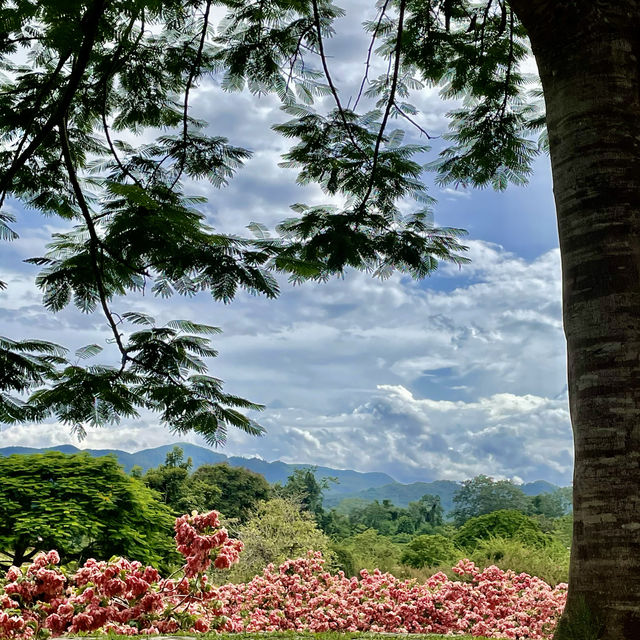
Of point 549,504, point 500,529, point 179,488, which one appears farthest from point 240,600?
point 549,504

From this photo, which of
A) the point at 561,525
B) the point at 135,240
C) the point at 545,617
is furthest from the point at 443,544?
the point at 135,240

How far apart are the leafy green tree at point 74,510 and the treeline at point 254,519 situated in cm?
1

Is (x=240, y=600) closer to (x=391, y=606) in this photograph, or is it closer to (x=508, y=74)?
(x=391, y=606)

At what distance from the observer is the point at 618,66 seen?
2.67 meters

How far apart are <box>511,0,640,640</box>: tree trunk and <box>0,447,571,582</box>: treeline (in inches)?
256

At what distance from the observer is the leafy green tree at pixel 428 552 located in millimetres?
14336

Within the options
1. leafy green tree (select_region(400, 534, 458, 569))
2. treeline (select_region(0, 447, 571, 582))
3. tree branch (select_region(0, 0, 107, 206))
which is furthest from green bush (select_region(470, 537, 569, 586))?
tree branch (select_region(0, 0, 107, 206))

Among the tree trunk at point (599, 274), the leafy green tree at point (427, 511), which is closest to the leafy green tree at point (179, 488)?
the leafy green tree at point (427, 511)

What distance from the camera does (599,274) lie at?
2457 millimetres

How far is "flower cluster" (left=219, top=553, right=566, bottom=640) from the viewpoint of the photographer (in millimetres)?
6879

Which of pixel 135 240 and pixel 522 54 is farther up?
pixel 522 54

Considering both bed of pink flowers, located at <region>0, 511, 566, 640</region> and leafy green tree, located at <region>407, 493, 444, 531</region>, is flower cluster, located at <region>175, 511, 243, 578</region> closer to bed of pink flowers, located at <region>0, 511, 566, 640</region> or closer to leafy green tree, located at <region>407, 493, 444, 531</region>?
bed of pink flowers, located at <region>0, 511, 566, 640</region>

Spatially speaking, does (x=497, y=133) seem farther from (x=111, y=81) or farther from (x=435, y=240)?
(x=111, y=81)

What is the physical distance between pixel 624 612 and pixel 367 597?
5570 mm
